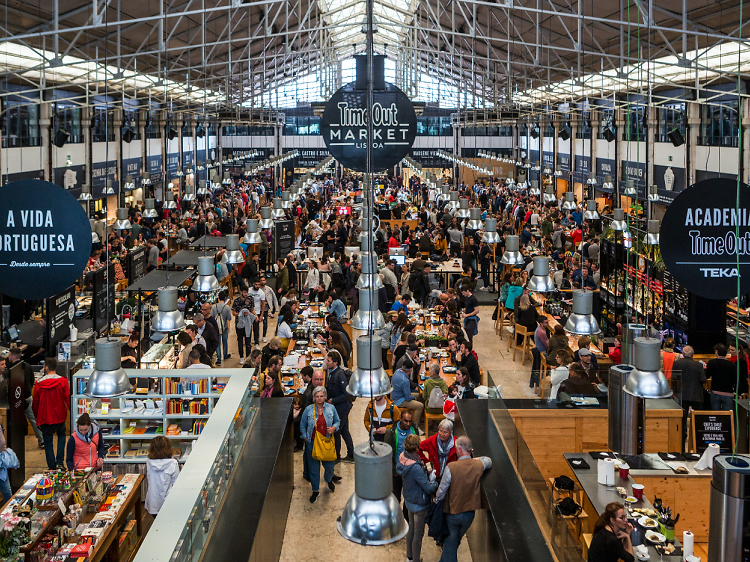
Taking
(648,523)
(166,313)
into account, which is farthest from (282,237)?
(648,523)

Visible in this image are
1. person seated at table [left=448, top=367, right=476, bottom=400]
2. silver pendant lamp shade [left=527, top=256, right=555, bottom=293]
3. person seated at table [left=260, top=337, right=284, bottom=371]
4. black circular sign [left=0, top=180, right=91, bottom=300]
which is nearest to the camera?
black circular sign [left=0, top=180, right=91, bottom=300]

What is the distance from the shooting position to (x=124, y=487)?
7043mm

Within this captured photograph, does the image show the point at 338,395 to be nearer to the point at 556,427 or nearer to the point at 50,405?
the point at 556,427

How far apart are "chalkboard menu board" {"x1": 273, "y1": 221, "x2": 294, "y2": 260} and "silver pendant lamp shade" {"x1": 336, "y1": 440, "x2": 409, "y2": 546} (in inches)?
611

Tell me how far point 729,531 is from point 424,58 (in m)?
37.4

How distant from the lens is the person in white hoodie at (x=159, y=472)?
6.66 m

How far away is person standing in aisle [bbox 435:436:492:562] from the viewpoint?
20.0 ft

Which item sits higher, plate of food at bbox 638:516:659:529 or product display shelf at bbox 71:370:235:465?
product display shelf at bbox 71:370:235:465

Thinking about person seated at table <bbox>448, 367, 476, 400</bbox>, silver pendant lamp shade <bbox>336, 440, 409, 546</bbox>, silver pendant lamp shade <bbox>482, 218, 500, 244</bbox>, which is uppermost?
silver pendant lamp shade <bbox>482, 218, 500, 244</bbox>

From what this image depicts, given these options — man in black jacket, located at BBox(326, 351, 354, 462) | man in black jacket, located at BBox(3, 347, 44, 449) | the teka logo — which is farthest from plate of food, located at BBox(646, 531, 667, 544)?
man in black jacket, located at BBox(3, 347, 44, 449)

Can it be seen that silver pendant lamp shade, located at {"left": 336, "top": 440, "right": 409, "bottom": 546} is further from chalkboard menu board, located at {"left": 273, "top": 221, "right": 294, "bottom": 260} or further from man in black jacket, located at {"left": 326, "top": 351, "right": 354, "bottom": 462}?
chalkboard menu board, located at {"left": 273, "top": 221, "right": 294, "bottom": 260}

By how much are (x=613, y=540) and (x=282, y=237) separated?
1464 cm

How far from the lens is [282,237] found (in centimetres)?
1905

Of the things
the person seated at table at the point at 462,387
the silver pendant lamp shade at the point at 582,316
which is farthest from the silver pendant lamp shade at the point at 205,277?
the silver pendant lamp shade at the point at 582,316
